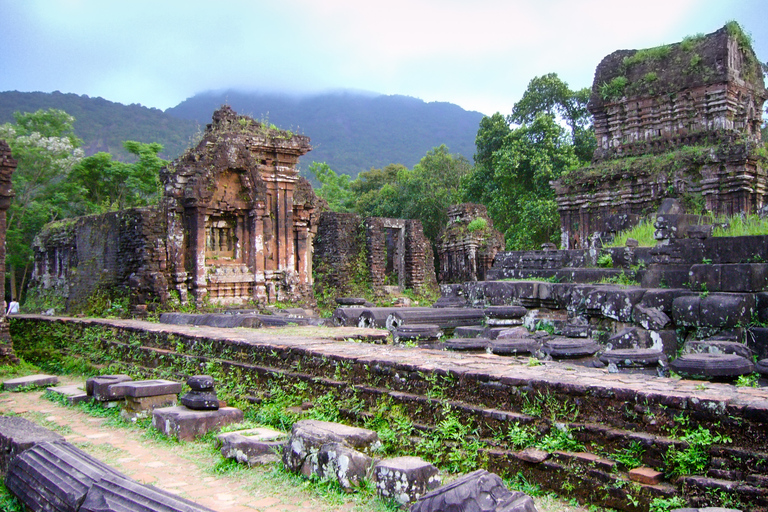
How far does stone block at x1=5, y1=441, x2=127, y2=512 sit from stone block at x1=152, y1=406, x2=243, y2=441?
1.21 meters

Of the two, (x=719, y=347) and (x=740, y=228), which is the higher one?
(x=740, y=228)

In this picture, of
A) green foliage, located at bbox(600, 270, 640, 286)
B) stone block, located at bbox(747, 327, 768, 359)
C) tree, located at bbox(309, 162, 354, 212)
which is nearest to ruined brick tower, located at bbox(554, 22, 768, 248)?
green foliage, located at bbox(600, 270, 640, 286)

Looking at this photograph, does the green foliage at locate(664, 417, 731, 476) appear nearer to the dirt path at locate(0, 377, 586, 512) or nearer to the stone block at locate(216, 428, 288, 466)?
the dirt path at locate(0, 377, 586, 512)

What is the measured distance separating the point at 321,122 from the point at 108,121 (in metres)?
66.9

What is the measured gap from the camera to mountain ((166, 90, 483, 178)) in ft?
355

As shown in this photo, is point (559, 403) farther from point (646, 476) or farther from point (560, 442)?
point (646, 476)

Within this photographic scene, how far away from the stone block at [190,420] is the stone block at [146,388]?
0.67m

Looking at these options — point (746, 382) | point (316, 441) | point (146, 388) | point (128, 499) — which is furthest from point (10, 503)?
point (746, 382)

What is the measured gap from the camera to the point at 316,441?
4.06m

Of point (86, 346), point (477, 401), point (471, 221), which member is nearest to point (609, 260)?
point (477, 401)

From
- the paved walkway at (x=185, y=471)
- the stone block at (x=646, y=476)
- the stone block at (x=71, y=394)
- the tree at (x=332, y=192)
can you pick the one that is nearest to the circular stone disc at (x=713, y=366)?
the stone block at (x=646, y=476)

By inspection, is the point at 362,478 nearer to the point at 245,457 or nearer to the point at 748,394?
the point at 245,457

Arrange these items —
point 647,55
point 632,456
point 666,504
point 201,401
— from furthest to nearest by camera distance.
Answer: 1. point 647,55
2. point 201,401
3. point 632,456
4. point 666,504

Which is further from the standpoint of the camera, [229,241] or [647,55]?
[647,55]
